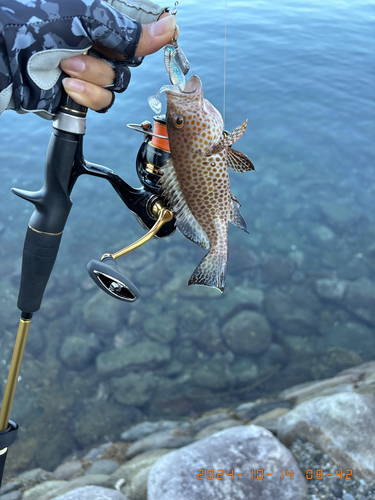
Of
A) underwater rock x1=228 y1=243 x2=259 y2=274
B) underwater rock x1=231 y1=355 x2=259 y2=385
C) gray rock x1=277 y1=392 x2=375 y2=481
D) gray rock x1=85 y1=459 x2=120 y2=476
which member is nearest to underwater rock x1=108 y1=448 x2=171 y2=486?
gray rock x1=85 y1=459 x2=120 y2=476

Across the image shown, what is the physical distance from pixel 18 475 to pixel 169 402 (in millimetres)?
1774

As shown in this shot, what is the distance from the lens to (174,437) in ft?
14.5

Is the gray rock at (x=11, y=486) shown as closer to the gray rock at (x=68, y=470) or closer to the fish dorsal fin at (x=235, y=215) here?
the gray rock at (x=68, y=470)

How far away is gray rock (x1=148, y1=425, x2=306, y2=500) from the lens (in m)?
3.03

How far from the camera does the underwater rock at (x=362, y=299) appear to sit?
5.70 m

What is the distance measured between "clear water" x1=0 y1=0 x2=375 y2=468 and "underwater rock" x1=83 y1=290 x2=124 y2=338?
7 centimetres

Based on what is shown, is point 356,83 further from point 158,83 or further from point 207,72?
point 158,83

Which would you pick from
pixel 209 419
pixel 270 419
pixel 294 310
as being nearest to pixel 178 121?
pixel 270 419

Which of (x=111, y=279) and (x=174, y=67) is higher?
(x=174, y=67)

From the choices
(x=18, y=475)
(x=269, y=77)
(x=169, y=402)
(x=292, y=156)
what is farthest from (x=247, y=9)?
(x=18, y=475)

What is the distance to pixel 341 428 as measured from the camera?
351 cm

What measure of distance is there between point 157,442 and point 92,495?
1412 mm

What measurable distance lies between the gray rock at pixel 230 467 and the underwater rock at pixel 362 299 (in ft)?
9.60
